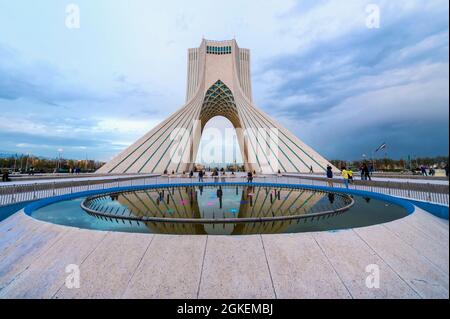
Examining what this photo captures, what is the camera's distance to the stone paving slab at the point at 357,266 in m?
2.62

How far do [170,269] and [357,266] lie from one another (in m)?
2.64

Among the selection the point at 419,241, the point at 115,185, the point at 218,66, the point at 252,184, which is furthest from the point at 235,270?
the point at 218,66

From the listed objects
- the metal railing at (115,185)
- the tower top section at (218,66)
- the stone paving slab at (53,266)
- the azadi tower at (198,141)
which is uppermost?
the tower top section at (218,66)

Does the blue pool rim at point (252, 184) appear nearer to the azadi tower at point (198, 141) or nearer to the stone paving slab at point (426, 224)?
the stone paving slab at point (426, 224)

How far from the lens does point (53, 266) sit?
3.14m

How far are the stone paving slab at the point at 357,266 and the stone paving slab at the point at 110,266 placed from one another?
2.82m

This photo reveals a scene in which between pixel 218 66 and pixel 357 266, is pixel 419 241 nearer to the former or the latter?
pixel 357 266

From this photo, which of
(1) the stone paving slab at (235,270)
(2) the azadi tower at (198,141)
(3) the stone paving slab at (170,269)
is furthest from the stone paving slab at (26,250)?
(2) the azadi tower at (198,141)

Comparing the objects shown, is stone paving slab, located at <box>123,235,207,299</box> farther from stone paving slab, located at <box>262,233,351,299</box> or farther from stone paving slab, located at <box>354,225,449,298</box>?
stone paving slab, located at <box>354,225,449,298</box>

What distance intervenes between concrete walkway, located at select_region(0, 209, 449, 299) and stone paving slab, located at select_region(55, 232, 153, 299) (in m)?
0.01
